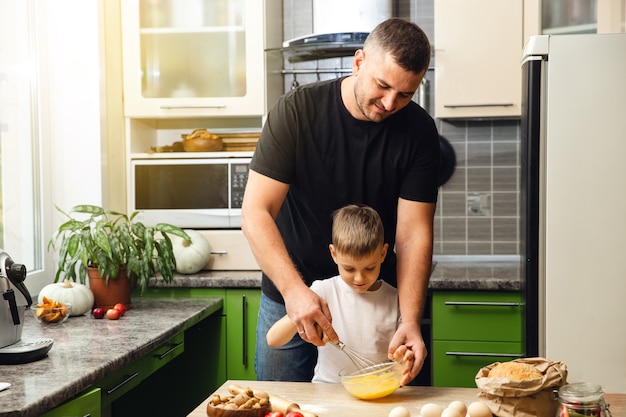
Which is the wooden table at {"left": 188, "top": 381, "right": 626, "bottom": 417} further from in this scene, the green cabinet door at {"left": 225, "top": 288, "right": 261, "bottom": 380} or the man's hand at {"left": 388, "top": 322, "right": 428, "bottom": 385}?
the green cabinet door at {"left": 225, "top": 288, "right": 261, "bottom": 380}

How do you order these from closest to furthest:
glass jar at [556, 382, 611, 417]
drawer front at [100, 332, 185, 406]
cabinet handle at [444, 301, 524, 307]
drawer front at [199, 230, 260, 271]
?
glass jar at [556, 382, 611, 417], drawer front at [100, 332, 185, 406], cabinet handle at [444, 301, 524, 307], drawer front at [199, 230, 260, 271]

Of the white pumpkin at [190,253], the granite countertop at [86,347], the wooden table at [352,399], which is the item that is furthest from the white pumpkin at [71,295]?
the wooden table at [352,399]

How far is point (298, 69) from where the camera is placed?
359 cm

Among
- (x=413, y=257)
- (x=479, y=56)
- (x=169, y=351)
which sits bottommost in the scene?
(x=169, y=351)

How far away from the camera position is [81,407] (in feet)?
6.05

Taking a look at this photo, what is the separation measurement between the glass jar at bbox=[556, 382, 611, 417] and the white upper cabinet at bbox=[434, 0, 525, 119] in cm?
206

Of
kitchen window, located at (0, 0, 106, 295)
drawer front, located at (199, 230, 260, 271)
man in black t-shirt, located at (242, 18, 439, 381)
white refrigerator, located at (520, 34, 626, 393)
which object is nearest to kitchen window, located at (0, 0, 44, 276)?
kitchen window, located at (0, 0, 106, 295)

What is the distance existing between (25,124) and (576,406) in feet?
8.04

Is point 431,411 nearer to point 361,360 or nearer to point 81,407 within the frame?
point 361,360

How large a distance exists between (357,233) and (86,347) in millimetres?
877

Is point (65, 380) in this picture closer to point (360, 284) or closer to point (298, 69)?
point (360, 284)

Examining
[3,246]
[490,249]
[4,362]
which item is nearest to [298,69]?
[490,249]

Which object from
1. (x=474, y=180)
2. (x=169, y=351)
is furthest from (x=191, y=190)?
(x=474, y=180)

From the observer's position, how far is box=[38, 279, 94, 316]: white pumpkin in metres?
2.63
